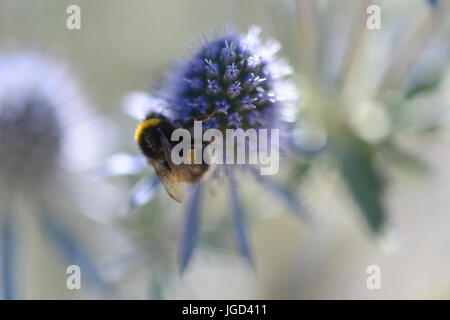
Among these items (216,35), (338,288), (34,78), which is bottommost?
(338,288)

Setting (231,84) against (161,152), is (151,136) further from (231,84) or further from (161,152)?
(231,84)

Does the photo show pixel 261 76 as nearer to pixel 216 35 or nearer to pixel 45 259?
pixel 216 35

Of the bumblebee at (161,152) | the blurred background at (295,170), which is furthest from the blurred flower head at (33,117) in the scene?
the bumblebee at (161,152)

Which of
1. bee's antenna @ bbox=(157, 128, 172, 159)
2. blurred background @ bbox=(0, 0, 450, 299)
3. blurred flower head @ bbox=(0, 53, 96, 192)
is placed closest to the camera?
bee's antenna @ bbox=(157, 128, 172, 159)

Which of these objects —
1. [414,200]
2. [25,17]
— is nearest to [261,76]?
[414,200]

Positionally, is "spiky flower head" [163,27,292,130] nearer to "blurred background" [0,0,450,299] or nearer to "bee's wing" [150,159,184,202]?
"bee's wing" [150,159,184,202]

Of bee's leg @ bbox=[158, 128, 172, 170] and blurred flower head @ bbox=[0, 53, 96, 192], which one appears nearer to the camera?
A: bee's leg @ bbox=[158, 128, 172, 170]

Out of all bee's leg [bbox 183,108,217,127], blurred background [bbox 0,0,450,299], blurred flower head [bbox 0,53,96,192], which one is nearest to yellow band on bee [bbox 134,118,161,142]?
bee's leg [bbox 183,108,217,127]
